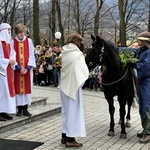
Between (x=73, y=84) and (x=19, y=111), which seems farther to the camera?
(x=19, y=111)

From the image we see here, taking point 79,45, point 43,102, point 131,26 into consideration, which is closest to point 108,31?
point 131,26

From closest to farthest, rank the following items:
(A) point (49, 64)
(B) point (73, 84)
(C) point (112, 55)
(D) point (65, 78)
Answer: (B) point (73, 84) < (D) point (65, 78) < (C) point (112, 55) < (A) point (49, 64)

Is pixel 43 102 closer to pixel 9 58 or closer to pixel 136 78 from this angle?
pixel 9 58

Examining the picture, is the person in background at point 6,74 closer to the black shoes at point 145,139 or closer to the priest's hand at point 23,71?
the priest's hand at point 23,71

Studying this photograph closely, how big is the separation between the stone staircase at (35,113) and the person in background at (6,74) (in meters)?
0.30

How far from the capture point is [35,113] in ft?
30.1

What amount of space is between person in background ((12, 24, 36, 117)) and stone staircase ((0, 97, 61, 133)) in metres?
0.37

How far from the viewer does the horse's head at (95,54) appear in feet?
23.0

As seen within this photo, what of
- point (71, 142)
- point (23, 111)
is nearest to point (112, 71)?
point (71, 142)

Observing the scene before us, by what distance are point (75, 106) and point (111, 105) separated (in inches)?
56.2

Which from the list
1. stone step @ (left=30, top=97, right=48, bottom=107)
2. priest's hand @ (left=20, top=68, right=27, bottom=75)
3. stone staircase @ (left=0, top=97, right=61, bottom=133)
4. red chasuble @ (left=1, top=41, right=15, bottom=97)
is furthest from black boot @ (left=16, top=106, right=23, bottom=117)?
stone step @ (left=30, top=97, right=48, bottom=107)

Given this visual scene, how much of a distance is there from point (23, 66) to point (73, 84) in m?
2.17

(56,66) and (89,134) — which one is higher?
(56,66)

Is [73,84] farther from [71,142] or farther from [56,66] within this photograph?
[56,66]
